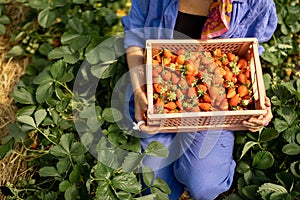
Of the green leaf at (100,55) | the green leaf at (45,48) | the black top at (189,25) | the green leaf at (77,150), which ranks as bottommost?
the green leaf at (77,150)

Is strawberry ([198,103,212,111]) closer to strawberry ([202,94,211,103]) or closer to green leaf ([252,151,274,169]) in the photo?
strawberry ([202,94,211,103])

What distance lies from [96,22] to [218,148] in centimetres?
84

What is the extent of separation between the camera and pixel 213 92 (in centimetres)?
143

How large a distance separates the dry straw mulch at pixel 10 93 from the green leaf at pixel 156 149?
1.73 ft

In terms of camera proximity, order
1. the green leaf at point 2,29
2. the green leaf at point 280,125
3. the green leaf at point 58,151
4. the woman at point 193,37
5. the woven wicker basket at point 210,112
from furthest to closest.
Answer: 1. the green leaf at point 2,29
2. the green leaf at point 280,125
3. the green leaf at point 58,151
4. the woman at point 193,37
5. the woven wicker basket at point 210,112

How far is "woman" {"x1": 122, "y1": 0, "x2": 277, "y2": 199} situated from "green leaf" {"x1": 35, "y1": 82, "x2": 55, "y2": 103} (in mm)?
320

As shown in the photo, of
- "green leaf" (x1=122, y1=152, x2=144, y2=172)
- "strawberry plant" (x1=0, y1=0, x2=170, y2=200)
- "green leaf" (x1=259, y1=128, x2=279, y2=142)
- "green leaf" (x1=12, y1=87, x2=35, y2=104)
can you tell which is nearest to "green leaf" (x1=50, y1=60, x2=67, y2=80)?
"strawberry plant" (x1=0, y1=0, x2=170, y2=200)

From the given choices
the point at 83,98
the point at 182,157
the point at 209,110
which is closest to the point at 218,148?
the point at 182,157

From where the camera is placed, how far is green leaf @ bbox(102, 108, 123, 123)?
5.54 ft

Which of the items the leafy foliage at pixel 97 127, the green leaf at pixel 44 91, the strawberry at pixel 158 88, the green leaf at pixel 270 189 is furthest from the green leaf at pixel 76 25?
the green leaf at pixel 270 189

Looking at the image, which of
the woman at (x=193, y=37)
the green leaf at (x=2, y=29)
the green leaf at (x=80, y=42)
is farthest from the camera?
the green leaf at (x=2, y=29)

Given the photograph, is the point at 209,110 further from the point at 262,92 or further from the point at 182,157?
the point at 182,157

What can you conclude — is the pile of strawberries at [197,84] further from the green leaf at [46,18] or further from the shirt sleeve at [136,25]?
the green leaf at [46,18]

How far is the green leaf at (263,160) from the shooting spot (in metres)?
1.63
